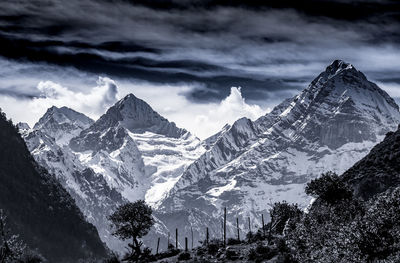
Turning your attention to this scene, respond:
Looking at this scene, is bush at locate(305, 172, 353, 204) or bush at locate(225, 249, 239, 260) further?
bush at locate(305, 172, 353, 204)

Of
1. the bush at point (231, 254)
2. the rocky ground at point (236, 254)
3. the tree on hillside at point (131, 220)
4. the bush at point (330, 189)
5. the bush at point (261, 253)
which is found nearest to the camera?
the rocky ground at point (236, 254)

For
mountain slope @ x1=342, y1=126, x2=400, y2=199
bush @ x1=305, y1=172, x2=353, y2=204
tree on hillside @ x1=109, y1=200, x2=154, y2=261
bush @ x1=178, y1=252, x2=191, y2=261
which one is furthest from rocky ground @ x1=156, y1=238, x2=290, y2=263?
mountain slope @ x1=342, y1=126, x2=400, y2=199

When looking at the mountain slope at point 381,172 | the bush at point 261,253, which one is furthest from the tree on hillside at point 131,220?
the mountain slope at point 381,172

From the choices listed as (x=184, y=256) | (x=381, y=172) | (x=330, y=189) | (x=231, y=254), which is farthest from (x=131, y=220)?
(x=381, y=172)

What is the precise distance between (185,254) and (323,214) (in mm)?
32662

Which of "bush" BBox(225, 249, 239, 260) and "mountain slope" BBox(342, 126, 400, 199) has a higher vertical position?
"mountain slope" BBox(342, 126, 400, 199)

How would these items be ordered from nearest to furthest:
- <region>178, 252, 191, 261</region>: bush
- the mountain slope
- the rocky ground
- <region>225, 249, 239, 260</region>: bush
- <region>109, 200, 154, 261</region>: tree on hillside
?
the rocky ground → <region>225, 249, 239, 260</region>: bush → <region>178, 252, 191, 261</region>: bush → <region>109, 200, 154, 261</region>: tree on hillside → the mountain slope

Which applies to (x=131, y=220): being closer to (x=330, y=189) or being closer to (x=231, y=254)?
(x=231, y=254)

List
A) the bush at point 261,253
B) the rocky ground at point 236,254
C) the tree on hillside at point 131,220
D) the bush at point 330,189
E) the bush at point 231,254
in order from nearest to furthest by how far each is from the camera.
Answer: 1. the rocky ground at point 236,254
2. the bush at point 261,253
3. the bush at point 231,254
4. the bush at point 330,189
5. the tree on hillside at point 131,220

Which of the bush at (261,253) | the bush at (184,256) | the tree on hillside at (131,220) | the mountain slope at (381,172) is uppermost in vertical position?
the mountain slope at (381,172)

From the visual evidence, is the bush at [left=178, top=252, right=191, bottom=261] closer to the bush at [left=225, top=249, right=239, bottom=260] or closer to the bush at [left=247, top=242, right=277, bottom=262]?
the bush at [left=225, top=249, right=239, bottom=260]

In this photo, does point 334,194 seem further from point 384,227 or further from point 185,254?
point 384,227

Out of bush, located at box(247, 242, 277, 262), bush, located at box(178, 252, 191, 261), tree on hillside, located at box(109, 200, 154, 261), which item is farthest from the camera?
tree on hillside, located at box(109, 200, 154, 261)

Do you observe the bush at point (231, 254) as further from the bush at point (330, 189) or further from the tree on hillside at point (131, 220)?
the tree on hillside at point (131, 220)
